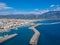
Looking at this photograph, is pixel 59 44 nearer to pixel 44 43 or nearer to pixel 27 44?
pixel 44 43

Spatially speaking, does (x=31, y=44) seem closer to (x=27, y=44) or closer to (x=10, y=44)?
(x=27, y=44)

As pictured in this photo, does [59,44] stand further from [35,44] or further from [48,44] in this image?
[35,44]

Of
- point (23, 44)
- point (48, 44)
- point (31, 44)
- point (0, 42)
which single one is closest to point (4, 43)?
point (0, 42)

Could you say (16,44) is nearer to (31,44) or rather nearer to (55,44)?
(31,44)

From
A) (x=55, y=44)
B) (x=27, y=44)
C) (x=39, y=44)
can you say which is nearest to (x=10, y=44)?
(x=27, y=44)

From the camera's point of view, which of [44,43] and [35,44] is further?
[44,43]

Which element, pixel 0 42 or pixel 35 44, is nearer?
pixel 35 44

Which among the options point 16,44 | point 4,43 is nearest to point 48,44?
point 16,44
